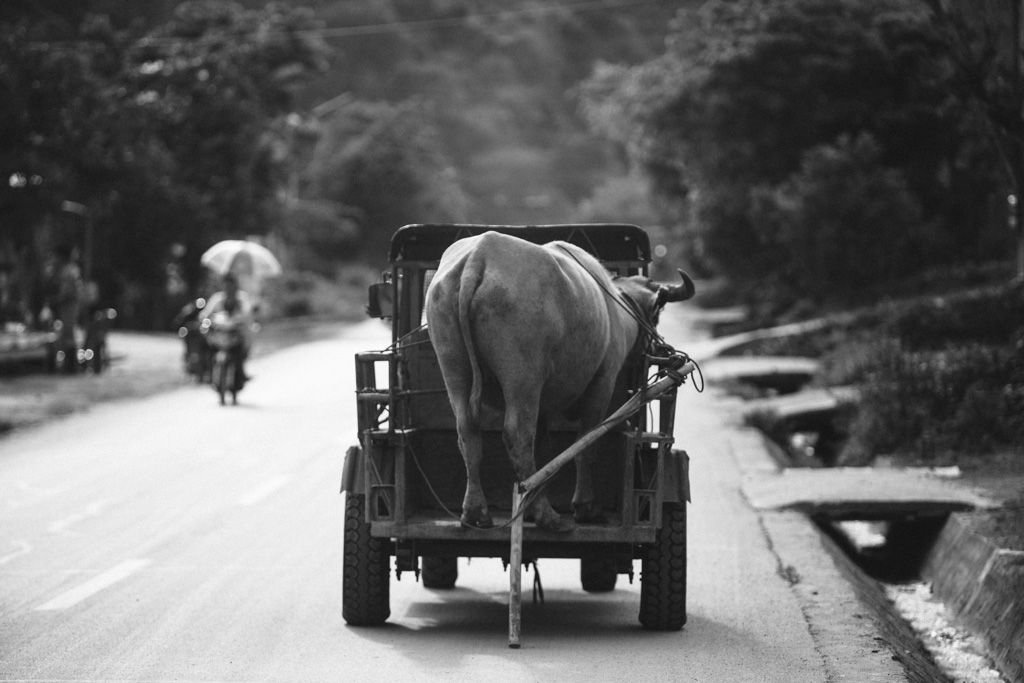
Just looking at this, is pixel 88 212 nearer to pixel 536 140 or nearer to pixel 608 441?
pixel 608 441

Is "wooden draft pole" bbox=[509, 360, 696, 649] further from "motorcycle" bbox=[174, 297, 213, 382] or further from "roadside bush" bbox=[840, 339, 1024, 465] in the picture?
"motorcycle" bbox=[174, 297, 213, 382]

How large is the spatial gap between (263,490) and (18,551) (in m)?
3.43

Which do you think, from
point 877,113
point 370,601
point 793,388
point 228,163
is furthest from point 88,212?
point 370,601

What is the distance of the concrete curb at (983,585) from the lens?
885 centimetres

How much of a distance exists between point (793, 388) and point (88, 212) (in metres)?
14.8

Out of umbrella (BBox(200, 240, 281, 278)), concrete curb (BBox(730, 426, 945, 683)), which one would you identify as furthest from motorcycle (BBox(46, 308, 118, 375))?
concrete curb (BBox(730, 426, 945, 683))

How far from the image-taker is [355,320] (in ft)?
160

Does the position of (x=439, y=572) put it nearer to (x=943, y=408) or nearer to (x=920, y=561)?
(x=920, y=561)

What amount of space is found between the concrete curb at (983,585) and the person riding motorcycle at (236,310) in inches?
493

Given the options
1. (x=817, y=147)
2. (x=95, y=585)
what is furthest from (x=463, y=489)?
(x=817, y=147)

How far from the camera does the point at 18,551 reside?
1084 centimetres

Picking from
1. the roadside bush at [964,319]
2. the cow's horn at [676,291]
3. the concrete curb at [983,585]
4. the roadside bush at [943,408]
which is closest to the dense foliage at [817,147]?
the roadside bush at [964,319]

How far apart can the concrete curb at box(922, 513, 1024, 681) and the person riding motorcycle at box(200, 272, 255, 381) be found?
41.1 feet

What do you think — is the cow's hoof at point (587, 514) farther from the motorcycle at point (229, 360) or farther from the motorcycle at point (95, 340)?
the motorcycle at point (95, 340)
